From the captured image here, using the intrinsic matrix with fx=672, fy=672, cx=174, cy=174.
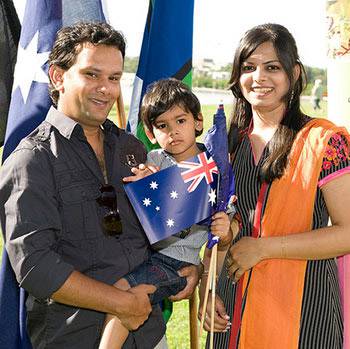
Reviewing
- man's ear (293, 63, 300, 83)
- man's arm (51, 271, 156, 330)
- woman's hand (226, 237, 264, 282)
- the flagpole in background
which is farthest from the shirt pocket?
the flagpole in background

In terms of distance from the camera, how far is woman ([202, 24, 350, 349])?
275cm

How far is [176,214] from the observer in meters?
2.56

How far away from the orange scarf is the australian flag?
1.13ft

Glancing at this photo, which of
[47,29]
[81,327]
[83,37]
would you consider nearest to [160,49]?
[47,29]

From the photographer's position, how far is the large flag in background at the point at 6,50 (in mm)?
3500

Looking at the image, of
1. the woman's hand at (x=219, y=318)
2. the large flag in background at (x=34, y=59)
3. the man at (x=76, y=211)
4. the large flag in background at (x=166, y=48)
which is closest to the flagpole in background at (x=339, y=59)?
the large flag in background at (x=166, y=48)

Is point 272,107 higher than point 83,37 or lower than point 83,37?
lower

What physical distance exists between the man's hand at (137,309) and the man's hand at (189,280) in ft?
1.23

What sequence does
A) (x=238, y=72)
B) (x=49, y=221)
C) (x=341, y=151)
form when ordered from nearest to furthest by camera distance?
(x=49, y=221)
(x=341, y=151)
(x=238, y=72)

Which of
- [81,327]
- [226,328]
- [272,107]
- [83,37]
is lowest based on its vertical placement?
[226,328]

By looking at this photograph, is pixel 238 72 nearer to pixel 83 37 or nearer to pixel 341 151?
pixel 341 151

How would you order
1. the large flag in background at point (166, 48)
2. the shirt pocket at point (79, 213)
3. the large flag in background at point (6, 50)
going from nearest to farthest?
the shirt pocket at point (79, 213) < the large flag in background at point (6, 50) < the large flag in background at point (166, 48)

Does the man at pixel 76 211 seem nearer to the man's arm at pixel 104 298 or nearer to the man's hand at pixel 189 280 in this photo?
the man's arm at pixel 104 298

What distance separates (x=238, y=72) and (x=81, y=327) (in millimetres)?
1293
